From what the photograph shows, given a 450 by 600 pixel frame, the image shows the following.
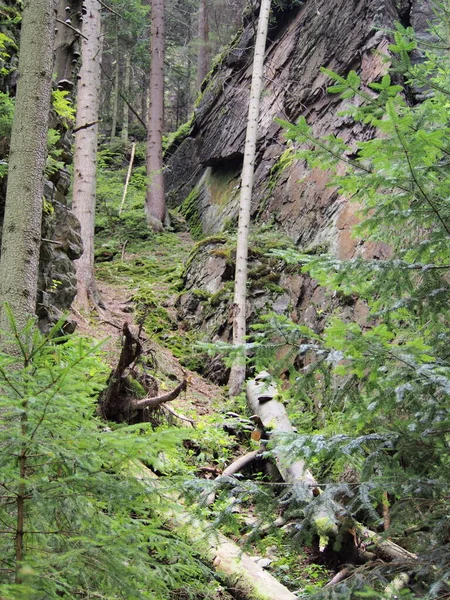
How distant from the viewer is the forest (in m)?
2.16

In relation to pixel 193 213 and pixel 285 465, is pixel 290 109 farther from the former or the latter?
pixel 285 465

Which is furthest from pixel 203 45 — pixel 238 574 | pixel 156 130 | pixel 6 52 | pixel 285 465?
pixel 238 574

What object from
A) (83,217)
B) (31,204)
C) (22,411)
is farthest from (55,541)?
(83,217)

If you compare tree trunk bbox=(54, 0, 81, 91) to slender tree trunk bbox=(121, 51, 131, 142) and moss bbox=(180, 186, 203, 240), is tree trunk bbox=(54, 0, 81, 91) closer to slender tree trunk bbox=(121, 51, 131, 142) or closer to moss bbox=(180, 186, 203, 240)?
moss bbox=(180, 186, 203, 240)

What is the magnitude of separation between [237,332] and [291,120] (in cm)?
670

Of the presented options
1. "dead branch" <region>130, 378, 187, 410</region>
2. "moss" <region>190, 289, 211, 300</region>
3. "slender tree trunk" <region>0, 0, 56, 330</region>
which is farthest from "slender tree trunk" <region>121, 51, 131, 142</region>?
"slender tree trunk" <region>0, 0, 56, 330</region>

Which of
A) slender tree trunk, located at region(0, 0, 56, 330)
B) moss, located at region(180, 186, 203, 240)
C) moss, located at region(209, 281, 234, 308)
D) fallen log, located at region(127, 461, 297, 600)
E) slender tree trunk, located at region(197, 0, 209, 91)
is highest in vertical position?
slender tree trunk, located at region(197, 0, 209, 91)

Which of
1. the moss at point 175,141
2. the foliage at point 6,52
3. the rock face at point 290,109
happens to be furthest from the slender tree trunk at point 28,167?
the moss at point 175,141

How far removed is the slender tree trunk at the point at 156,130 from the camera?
649 inches

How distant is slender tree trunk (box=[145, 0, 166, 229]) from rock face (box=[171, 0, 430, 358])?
1.25m

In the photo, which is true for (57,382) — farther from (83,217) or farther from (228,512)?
(83,217)

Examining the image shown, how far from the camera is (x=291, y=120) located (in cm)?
1359

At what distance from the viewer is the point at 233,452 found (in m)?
7.21

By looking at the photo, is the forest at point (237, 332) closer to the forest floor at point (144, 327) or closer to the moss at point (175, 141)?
the forest floor at point (144, 327)
